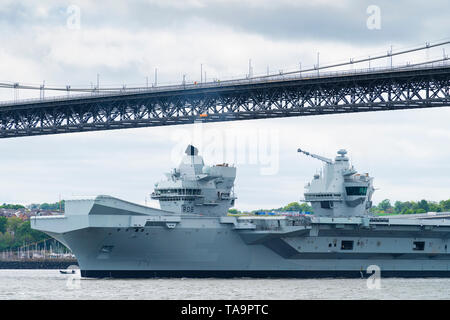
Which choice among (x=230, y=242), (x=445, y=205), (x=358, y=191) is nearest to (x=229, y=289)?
(x=230, y=242)

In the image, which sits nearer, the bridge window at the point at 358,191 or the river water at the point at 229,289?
the river water at the point at 229,289

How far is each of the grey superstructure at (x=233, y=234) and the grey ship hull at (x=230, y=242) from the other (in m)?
0.06

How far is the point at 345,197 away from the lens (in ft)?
188

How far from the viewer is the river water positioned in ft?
127

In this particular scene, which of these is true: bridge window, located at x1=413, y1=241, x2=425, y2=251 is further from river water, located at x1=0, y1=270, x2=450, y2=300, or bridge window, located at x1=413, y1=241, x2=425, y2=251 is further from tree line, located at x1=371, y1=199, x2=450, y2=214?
tree line, located at x1=371, y1=199, x2=450, y2=214

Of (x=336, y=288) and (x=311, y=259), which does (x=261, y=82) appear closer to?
(x=311, y=259)

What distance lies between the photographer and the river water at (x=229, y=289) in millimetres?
38750

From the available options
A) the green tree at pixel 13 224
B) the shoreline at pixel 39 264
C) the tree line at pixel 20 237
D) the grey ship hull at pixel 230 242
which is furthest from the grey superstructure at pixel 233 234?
the green tree at pixel 13 224

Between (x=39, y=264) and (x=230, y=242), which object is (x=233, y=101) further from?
(x=39, y=264)

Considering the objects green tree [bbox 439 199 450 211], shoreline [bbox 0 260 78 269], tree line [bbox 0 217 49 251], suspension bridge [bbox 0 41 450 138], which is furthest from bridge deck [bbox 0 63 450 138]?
green tree [bbox 439 199 450 211]

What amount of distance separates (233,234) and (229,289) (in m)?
9.79

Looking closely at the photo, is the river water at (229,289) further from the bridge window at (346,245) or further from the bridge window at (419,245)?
the bridge window at (419,245)

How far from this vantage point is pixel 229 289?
42.3 m

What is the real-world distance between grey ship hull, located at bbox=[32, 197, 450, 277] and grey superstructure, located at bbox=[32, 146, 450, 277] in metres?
0.06
